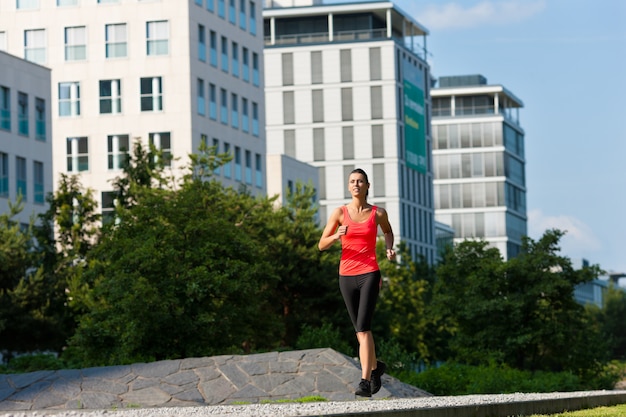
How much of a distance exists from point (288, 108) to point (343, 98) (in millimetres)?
4421

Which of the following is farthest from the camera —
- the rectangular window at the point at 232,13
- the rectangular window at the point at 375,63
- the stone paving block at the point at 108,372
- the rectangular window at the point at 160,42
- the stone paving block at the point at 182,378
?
the rectangular window at the point at 375,63

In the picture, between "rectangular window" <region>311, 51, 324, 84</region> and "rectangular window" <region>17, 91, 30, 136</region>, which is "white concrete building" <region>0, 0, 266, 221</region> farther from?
"rectangular window" <region>311, 51, 324, 84</region>

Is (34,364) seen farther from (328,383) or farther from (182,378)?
(328,383)

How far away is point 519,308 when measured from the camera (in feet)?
143

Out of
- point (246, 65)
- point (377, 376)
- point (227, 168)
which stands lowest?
point (377, 376)

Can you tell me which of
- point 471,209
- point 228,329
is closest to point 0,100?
point 228,329

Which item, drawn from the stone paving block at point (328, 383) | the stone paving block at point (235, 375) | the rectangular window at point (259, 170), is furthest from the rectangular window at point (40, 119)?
the stone paving block at point (328, 383)

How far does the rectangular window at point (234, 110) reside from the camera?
8461 cm

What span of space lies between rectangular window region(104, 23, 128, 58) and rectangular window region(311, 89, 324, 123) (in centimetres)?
3851

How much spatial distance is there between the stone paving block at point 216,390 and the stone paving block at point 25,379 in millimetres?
2332

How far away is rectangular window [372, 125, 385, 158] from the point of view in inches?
4569

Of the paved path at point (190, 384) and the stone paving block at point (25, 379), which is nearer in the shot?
the paved path at point (190, 384)

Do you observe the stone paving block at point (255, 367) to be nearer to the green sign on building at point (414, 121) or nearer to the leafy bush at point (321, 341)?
the leafy bush at point (321, 341)

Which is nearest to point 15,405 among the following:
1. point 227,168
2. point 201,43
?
point 227,168
